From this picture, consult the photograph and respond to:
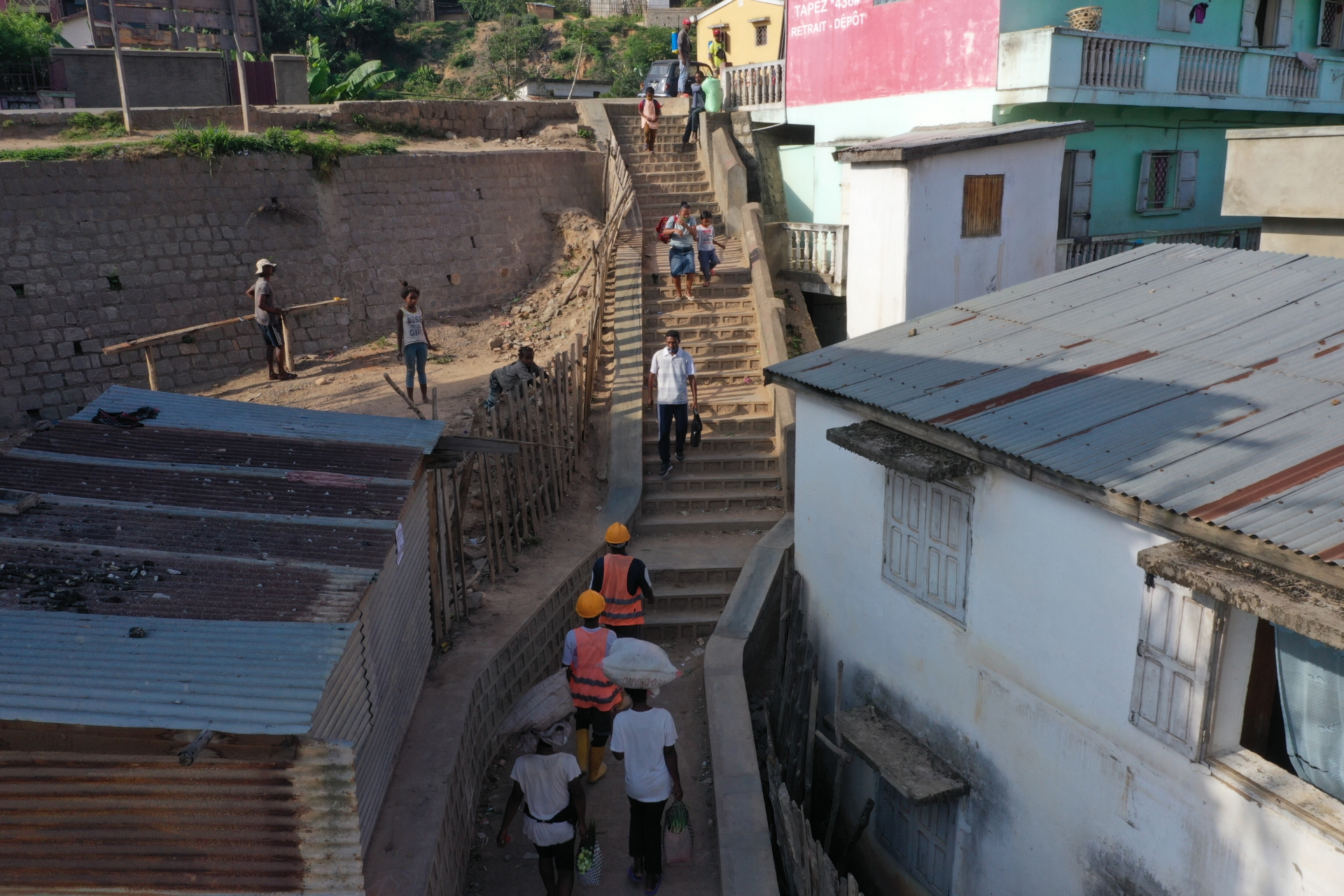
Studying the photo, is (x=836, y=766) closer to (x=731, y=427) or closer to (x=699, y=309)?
(x=731, y=427)

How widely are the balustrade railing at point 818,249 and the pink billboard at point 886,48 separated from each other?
116 inches

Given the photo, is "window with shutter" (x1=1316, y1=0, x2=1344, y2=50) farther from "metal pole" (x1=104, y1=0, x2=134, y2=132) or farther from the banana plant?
"metal pole" (x1=104, y1=0, x2=134, y2=132)

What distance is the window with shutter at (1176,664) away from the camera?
5141mm

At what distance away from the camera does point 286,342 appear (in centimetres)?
1393

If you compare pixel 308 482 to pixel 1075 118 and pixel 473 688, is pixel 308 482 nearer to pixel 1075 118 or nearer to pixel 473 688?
pixel 473 688

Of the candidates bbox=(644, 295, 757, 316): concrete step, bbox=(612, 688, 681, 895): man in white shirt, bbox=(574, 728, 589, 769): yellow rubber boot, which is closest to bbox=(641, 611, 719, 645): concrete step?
bbox=(574, 728, 589, 769): yellow rubber boot

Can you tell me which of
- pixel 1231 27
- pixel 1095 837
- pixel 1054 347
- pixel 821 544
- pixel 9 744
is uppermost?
pixel 1231 27

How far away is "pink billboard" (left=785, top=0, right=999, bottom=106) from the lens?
49.3 ft

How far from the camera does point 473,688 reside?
6.99 metres

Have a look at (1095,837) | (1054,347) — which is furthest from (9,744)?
(1054,347)

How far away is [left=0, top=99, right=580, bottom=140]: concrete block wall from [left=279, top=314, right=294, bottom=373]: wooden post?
166 inches

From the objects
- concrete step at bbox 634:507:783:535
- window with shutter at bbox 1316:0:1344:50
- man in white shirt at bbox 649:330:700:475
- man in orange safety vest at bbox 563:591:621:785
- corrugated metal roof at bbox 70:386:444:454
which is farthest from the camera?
window with shutter at bbox 1316:0:1344:50

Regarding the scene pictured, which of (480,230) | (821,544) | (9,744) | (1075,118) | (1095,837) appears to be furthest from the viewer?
(480,230)

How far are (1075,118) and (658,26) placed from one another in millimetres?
30960
